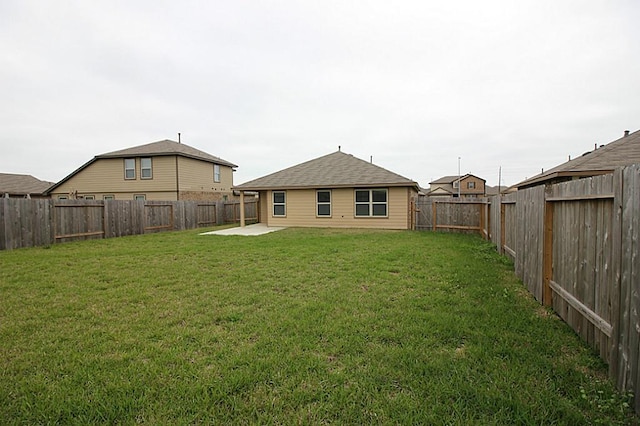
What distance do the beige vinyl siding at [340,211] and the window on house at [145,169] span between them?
10.1 metres

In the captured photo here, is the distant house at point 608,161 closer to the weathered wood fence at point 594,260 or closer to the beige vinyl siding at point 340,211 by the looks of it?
the beige vinyl siding at point 340,211

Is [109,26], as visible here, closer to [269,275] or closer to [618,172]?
[269,275]

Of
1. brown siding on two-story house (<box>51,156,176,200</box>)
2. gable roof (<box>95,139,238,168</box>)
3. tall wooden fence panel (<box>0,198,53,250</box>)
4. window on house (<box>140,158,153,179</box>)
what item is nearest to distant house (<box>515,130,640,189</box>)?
tall wooden fence panel (<box>0,198,53,250</box>)

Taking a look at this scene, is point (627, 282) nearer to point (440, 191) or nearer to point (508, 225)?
point (508, 225)

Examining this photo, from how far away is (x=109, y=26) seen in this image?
10.8 meters

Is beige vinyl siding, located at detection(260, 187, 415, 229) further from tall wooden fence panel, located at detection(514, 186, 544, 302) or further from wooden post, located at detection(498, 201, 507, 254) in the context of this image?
tall wooden fence panel, located at detection(514, 186, 544, 302)

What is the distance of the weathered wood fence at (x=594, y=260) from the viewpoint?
227cm

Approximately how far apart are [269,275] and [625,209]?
516 cm

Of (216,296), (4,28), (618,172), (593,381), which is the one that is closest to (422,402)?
(593,381)

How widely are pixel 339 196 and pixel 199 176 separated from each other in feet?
40.9

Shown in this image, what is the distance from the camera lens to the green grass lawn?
221cm

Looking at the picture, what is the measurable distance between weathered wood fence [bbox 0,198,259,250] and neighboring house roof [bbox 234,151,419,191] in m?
3.70

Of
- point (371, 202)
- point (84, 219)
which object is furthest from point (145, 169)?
point (371, 202)

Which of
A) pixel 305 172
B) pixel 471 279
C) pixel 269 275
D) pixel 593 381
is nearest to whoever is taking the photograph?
pixel 593 381
